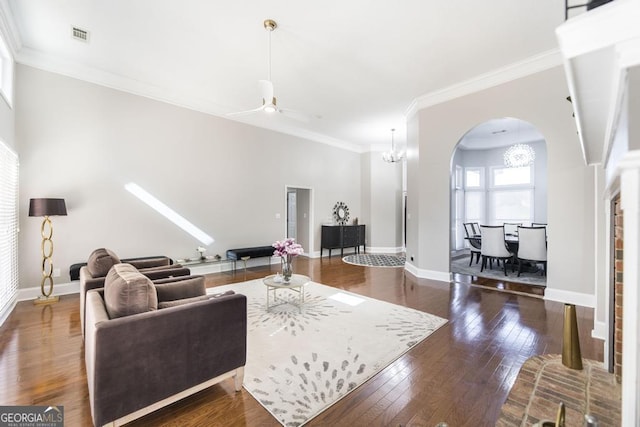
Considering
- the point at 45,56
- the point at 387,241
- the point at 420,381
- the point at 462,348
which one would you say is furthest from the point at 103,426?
the point at 387,241

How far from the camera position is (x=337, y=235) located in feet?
27.4

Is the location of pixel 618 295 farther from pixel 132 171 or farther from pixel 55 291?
pixel 55 291

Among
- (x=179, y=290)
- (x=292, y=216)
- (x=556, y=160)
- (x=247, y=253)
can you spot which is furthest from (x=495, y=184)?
(x=179, y=290)

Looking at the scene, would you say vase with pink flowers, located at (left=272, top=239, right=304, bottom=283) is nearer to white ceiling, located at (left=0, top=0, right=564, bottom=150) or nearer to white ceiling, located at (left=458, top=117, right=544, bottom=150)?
white ceiling, located at (left=0, top=0, right=564, bottom=150)

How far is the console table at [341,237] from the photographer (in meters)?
8.23

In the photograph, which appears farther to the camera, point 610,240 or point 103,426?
point 610,240

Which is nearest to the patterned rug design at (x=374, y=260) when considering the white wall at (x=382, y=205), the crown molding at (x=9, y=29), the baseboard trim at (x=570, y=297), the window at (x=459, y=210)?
the white wall at (x=382, y=205)

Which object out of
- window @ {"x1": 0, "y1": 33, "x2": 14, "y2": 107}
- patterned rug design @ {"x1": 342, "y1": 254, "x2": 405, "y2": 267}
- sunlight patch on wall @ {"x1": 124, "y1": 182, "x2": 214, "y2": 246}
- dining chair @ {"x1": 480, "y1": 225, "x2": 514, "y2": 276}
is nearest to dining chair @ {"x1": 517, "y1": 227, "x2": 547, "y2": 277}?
dining chair @ {"x1": 480, "y1": 225, "x2": 514, "y2": 276}

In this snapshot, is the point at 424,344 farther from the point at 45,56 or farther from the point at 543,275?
the point at 45,56

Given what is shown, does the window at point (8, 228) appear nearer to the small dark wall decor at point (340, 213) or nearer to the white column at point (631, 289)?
the white column at point (631, 289)

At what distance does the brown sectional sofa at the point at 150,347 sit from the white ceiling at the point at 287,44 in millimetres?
3086

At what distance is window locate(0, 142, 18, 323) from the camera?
3.32 m

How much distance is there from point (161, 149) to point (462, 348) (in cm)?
575

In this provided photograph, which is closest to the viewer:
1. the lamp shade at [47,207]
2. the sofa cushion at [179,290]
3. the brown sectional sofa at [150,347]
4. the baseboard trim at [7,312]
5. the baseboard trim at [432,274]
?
the brown sectional sofa at [150,347]
